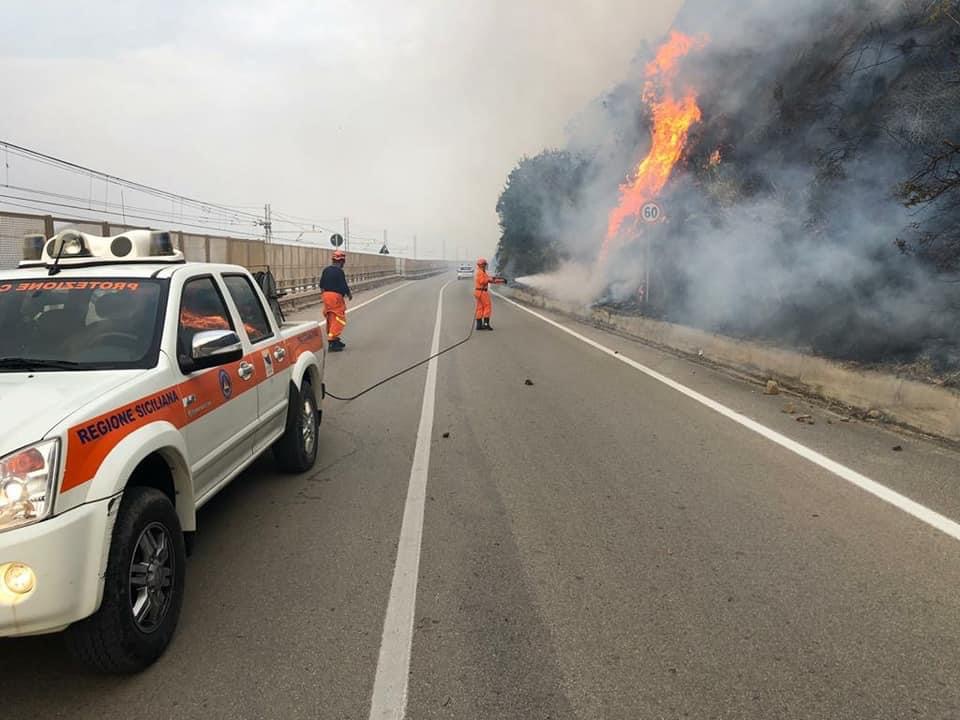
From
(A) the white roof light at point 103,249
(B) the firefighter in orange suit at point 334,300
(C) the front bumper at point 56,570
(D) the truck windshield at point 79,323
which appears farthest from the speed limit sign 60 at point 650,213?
(C) the front bumper at point 56,570

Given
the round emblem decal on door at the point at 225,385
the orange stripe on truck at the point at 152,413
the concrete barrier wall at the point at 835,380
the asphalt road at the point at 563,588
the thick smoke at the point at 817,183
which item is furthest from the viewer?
the thick smoke at the point at 817,183

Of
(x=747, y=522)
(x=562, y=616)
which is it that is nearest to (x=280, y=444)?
(x=562, y=616)

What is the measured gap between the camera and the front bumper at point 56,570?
7.61 feet

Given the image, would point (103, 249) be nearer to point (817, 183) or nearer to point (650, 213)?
point (817, 183)

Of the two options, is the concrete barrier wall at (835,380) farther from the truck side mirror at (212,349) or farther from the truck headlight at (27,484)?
the truck headlight at (27,484)

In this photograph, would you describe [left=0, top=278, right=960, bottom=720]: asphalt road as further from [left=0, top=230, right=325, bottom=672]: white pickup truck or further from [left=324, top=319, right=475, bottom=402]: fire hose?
[left=324, top=319, right=475, bottom=402]: fire hose

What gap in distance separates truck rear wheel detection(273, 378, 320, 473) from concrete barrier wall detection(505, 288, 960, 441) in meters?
5.89

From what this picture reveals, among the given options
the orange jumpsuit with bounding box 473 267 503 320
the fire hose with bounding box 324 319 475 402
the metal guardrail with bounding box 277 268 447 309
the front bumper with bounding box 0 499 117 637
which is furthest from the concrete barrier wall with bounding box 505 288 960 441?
the metal guardrail with bounding box 277 268 447 309

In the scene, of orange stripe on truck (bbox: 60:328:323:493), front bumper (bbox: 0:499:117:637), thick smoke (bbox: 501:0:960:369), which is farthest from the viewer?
thick smoke (bbox: 501:0:960:369)

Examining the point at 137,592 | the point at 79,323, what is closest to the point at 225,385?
the point at 79,323

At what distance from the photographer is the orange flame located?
15.2 meters

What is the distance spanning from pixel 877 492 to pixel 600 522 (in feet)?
7.21

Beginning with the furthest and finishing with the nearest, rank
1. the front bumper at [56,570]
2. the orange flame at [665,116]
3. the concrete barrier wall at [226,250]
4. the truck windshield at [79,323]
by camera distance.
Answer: the orange flame at [665,116], the concrete barrier wall at [226,250], the truck windshield at [79,323], the front bumper at [56,570]

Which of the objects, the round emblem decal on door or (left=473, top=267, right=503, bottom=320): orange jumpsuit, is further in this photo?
(left=473, top=267, right=503, bottom=320): orange jumpsuit
